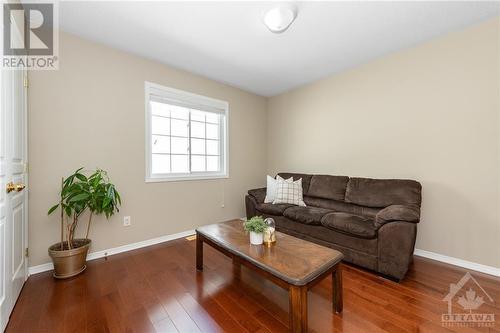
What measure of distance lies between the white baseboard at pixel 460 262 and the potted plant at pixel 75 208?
3553mm

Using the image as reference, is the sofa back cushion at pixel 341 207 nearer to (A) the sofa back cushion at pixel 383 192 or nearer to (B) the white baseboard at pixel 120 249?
(A) the sofa back cushion at pixel 383 192

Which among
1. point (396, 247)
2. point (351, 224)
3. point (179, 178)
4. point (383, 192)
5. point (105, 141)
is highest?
point (105, 141)

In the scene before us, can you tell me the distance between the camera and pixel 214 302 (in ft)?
5.33

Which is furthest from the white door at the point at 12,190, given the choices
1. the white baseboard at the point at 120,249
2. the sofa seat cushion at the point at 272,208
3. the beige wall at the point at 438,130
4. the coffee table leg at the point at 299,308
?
the beige wall at the point at 438,130

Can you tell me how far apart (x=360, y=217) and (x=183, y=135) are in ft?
8.81

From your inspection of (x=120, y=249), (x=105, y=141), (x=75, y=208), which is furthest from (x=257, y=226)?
(x=105, y=141)

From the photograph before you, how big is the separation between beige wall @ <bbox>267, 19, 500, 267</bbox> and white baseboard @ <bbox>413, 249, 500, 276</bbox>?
45mm

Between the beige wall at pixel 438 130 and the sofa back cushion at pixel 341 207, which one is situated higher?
the beige wall at pixel 438 130

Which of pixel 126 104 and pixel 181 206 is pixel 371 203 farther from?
pixel 126 104

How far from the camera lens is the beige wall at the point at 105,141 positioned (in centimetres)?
209

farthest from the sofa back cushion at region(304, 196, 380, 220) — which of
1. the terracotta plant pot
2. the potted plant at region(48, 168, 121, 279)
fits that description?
the terracotta plant pot

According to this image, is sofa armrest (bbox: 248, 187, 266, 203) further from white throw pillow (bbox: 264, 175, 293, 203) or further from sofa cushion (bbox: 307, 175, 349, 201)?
sofa cushion (bbox: 307, 175, 349, 201)

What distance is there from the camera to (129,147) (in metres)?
2.64

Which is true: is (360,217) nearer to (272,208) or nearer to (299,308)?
(272,208)
